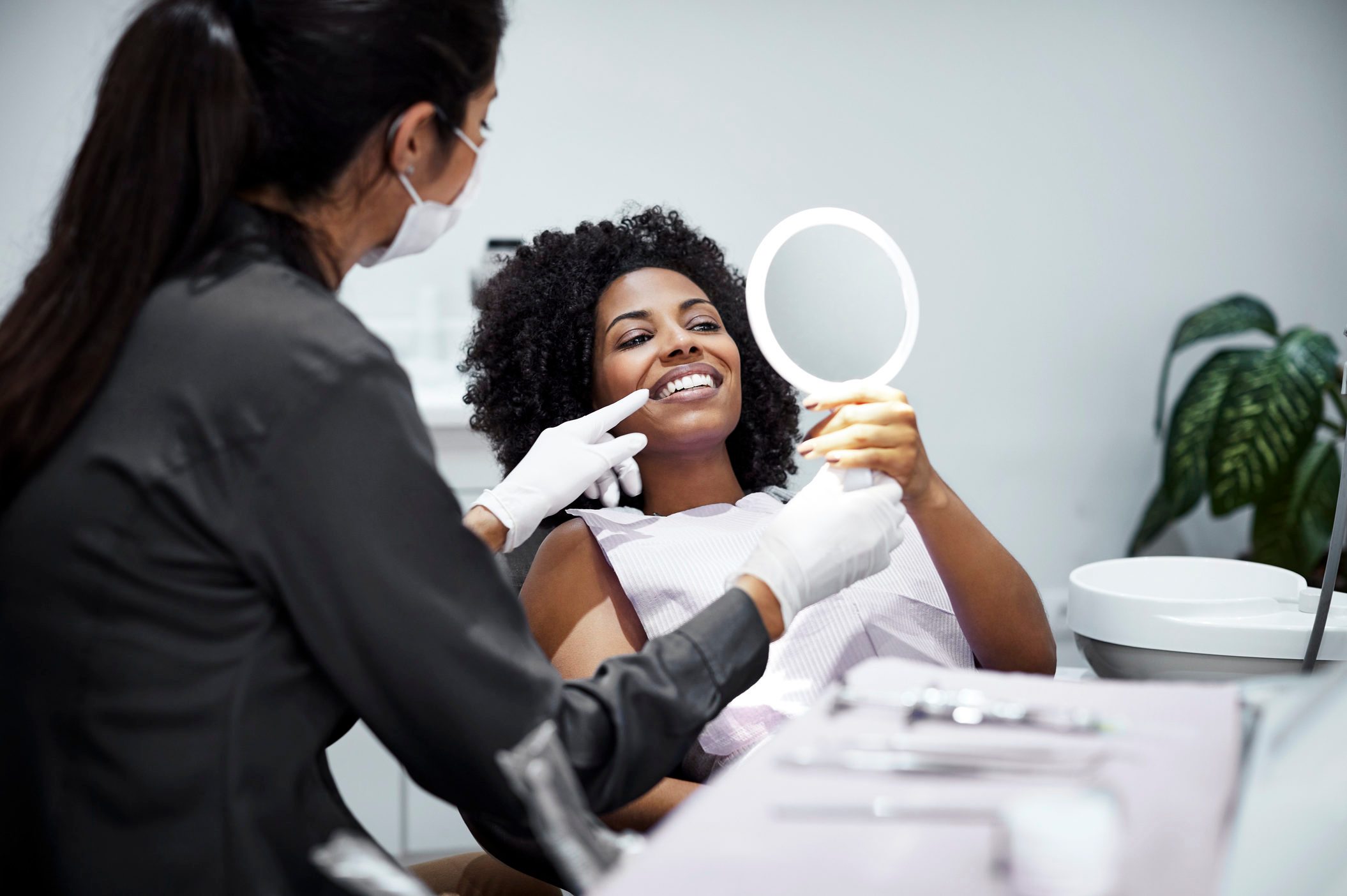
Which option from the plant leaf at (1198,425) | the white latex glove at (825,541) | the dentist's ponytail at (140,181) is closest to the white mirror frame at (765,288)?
the white latex glove at (825,541)

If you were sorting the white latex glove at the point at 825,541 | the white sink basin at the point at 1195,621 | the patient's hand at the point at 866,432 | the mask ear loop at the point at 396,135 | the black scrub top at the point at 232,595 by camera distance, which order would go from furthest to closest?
the white sink basin at the point at 1195,621, the patient's hand at the point at 866,432, the white latex glove at the point at 825,541, the mask ear loop at the point at 396,135, the black scrub top at the point at 232,595

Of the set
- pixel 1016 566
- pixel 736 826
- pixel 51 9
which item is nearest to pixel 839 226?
pixel 1016 566

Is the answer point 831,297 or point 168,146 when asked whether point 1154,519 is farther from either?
point 168,146

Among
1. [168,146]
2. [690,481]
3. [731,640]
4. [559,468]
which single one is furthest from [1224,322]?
[168,146]

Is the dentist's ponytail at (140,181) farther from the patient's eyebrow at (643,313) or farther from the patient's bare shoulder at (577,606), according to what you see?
the patient's eyebrow at (643,313)

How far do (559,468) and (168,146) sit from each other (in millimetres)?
677

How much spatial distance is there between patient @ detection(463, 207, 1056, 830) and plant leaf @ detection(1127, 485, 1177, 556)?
3.35 ft

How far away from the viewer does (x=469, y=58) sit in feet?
2.95

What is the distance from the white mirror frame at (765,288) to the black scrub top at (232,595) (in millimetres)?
540

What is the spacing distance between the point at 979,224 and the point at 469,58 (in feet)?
6.32

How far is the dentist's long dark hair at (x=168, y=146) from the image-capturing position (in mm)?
763

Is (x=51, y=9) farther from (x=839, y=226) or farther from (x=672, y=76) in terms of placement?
(x=839, y=226)

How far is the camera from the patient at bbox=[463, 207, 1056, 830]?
51.3 inches

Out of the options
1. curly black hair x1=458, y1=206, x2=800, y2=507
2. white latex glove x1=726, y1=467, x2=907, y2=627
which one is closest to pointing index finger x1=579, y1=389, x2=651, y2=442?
curly black hair x1=458, y1=206, x2=800, y2=507
